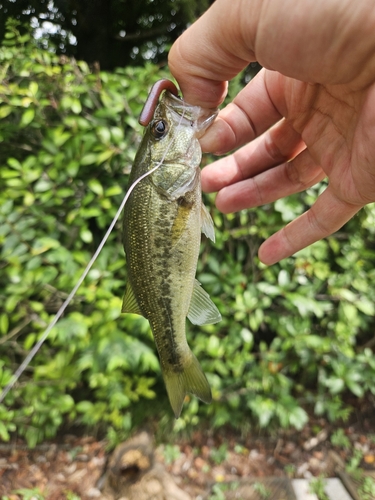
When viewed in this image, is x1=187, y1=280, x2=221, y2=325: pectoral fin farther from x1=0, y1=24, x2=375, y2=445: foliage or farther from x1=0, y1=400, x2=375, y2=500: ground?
x1=0, y1=400, x2=375, y2=500: ground

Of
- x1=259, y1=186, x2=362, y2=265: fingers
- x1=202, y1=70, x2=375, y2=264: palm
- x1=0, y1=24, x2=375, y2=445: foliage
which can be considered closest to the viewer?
x1=202, y1=70, x2=375, y2=264: palm

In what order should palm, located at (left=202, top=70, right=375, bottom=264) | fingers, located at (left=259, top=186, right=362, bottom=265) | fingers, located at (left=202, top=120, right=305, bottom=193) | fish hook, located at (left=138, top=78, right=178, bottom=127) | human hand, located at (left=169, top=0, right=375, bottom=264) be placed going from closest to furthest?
human hand, located at (left=169, top=0, right=375, bottom=264) < fish hook, located at (left=138, top=78, right=178, bottom=127) < palm, located at (left=202, top=70, right=375, bottom=264) < fingers, located at (left=259, top=186, right=362, bottom=265) < fingers, located at (left=202, top=120, right=305, bottom=193)

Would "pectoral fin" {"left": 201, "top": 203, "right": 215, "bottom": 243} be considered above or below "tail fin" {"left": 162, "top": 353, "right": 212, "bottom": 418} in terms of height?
above

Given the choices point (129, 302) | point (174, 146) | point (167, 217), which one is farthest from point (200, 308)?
point (174, 146)

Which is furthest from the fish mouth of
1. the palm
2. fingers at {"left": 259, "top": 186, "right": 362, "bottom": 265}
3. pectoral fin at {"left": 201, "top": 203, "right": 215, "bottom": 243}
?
fingers at {"left": 259, "top": 186, "right": 362, "bottom": 265}

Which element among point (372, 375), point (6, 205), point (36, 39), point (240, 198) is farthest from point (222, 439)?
point (36, 39)

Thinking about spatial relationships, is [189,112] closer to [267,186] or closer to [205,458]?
[267,186]

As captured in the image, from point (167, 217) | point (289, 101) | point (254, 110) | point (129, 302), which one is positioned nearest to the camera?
point (167, 217)

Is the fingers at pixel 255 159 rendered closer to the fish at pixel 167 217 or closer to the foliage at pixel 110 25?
the fish at pixel 167 217
